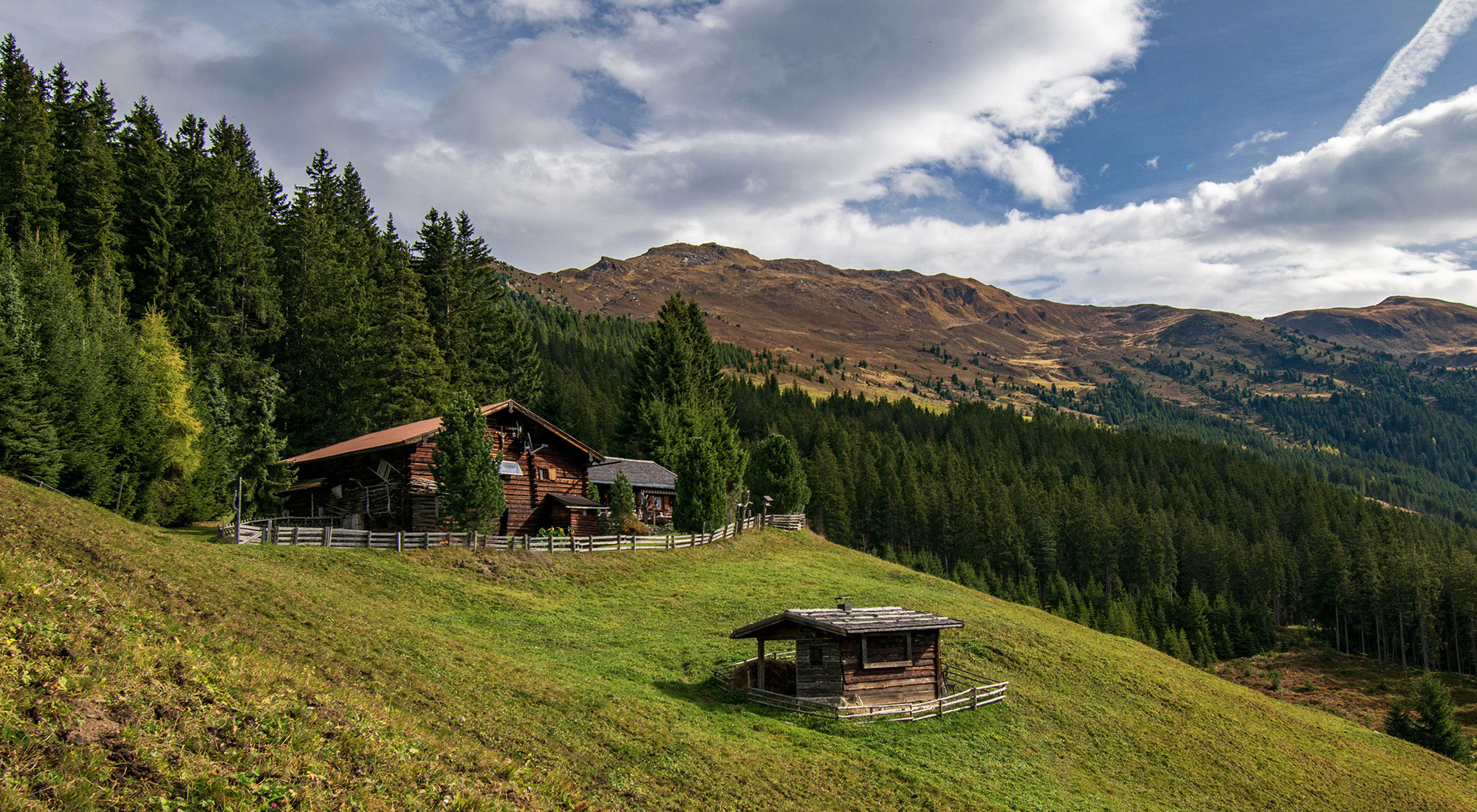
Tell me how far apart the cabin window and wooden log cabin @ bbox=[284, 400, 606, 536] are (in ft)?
70.5

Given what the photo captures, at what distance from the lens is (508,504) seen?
42.4 m

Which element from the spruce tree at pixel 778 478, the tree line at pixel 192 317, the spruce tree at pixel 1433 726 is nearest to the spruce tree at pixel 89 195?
the tree line at pixel 192 317

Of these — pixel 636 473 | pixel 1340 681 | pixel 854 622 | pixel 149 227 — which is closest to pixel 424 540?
pixel 854 622

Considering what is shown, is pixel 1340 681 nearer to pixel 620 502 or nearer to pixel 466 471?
pixel 620 502

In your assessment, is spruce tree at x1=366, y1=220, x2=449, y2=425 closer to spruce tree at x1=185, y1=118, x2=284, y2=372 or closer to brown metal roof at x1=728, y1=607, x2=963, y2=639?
spruce tree at x1=185, y1=118, x2=284, y2=372

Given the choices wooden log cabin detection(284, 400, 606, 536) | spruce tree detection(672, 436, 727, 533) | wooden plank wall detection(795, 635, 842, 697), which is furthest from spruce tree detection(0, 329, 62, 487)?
wooden plank wall detection(795, 635, 842, 697)

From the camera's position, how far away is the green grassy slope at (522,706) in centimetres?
995

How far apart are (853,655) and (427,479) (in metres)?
25.1

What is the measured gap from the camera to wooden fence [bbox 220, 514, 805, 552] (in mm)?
31578

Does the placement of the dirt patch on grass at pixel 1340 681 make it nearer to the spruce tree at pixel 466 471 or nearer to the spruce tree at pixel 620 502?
the spruce tree at pixel 620 502

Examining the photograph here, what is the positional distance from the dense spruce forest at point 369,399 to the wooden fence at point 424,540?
4312 millimetres

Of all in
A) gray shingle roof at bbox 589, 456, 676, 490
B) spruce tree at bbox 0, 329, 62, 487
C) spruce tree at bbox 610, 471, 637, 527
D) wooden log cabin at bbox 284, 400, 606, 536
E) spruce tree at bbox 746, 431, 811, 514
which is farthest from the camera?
spruce tree at bbox 746, 431, 811, 514

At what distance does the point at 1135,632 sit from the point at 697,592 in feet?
237

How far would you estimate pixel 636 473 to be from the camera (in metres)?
54.8
